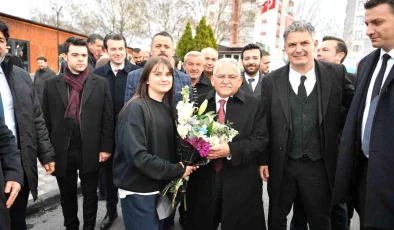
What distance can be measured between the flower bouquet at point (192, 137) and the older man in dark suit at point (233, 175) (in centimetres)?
22

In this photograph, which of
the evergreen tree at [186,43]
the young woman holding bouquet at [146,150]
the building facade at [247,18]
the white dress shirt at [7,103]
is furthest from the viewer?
the building facade at [247,18]

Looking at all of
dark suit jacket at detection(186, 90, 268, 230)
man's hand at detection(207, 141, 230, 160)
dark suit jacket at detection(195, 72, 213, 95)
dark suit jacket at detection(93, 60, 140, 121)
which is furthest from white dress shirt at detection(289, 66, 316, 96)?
dark suit jacket at detection(93, 60, 140, 121)

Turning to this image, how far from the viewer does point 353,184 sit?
7.66 feet

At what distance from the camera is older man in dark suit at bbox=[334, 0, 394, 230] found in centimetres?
191

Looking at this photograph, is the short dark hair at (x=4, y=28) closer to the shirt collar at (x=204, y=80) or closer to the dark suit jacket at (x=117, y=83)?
the dark suit jacket at (x=117, y=83)

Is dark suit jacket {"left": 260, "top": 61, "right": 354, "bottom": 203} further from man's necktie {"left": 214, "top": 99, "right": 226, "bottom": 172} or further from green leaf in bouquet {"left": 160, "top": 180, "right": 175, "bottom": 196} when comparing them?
green leaf in bouquet {"left": 160, "top": 180, "right": 175, "bottom": 196}

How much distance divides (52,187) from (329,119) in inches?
164

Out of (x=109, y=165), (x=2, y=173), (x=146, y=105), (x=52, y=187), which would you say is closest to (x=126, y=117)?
(x=146, y=105)

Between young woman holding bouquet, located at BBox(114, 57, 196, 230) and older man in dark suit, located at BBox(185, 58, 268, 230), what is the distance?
386 millimetres

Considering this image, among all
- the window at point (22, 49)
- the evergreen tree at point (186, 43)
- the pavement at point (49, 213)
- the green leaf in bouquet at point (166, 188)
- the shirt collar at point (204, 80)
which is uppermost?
the evergreen tree at point (186, 43)

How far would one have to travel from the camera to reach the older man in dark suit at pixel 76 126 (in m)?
3.10

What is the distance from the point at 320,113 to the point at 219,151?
3.19 feet

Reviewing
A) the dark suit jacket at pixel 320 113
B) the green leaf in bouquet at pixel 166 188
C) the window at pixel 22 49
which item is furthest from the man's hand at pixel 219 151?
the window at pixel 22 49

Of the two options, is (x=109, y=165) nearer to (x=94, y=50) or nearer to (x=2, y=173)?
(x=2, y=173)
